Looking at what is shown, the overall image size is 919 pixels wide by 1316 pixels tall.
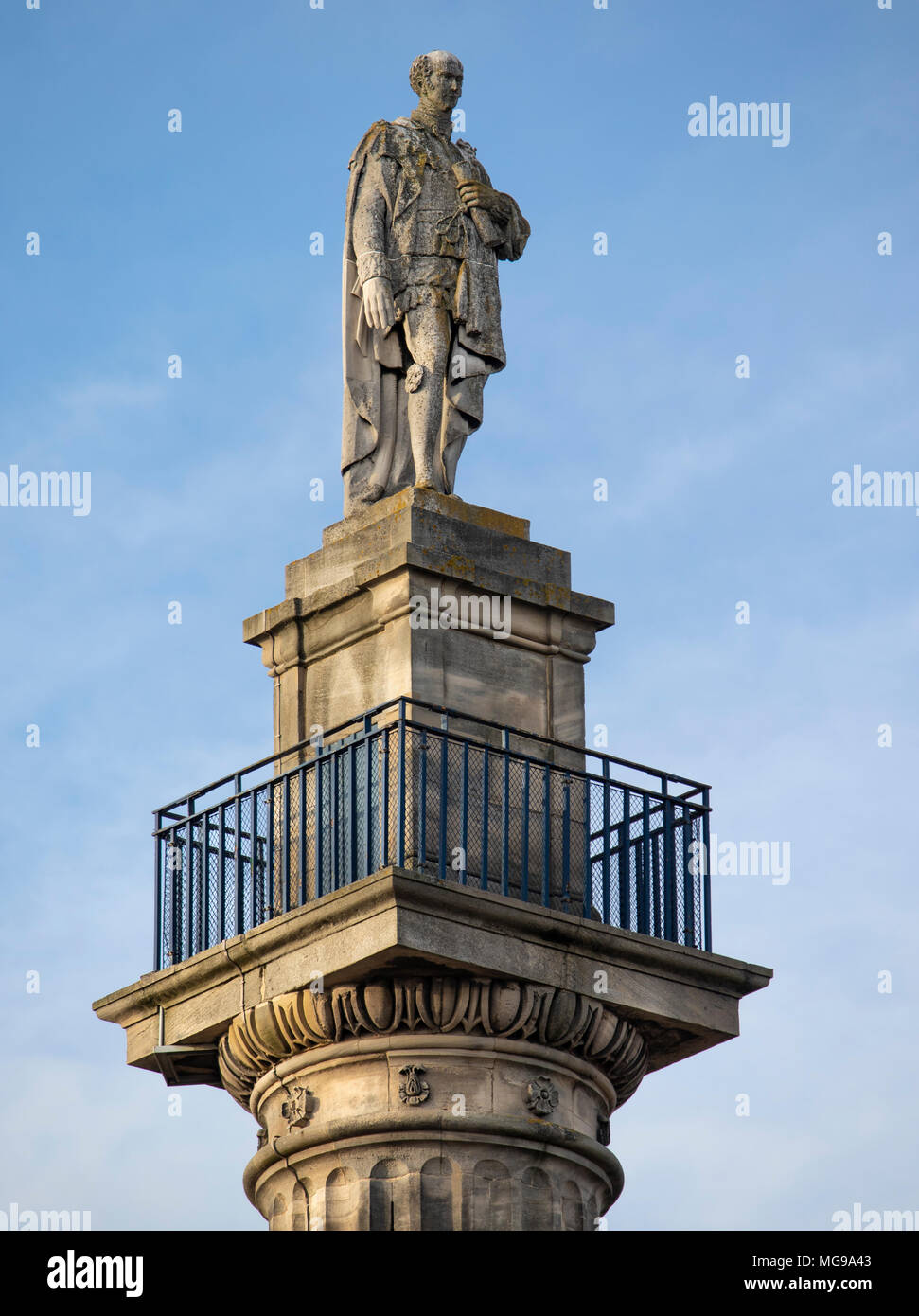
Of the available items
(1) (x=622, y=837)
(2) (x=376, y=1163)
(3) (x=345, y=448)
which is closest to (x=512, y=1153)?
(2) (x=376, y=1163)

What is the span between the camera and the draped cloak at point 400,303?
35.4 meters

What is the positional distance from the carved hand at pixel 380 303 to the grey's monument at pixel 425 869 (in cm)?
2

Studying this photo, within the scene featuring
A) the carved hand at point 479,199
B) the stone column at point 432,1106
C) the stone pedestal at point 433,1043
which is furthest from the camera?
the carved hand at point 479,199

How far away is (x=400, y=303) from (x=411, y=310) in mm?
114

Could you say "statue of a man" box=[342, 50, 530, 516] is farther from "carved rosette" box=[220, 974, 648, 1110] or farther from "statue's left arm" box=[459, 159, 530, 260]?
"carved rosette" box=[220, 974, 648, 1110]

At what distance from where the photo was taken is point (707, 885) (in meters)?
33.5

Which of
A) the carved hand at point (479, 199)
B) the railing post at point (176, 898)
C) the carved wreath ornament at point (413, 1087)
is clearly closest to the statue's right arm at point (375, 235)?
the carved hand at point (479, 199)

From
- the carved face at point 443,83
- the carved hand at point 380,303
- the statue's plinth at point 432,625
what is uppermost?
the carved face at point 443,83

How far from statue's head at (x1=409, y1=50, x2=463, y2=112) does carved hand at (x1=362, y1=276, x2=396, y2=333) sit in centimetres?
198

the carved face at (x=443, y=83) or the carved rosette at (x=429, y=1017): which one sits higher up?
the carved face at (x=443, y=83)

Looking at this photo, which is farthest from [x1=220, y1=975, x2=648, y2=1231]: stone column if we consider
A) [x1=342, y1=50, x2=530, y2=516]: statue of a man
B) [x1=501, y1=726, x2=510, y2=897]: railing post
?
[x1=342, y1=50, x2=530, y2=516]: statue of a man

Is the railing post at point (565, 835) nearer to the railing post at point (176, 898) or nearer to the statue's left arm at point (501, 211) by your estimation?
the railing post at point (176, 898)
